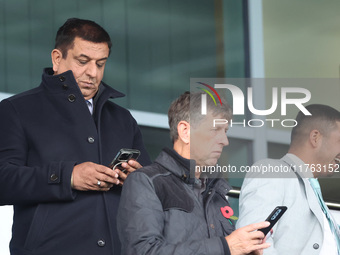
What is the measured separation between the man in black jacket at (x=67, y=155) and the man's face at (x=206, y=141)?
290 mm

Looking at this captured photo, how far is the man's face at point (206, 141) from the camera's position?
7.85 feet

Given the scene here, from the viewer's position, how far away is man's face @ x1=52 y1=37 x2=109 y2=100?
2719mm

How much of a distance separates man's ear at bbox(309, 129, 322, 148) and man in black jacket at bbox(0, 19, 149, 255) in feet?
2.82

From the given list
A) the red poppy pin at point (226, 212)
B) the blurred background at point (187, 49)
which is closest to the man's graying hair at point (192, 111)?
the red poppy pin at point (226, 212)

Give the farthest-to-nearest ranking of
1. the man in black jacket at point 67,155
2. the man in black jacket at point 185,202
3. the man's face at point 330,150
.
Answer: the man's face at point 330,150
the man in black jacket at point 67,155
the man in black jacket at point 185,202

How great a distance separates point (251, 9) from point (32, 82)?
2.48m

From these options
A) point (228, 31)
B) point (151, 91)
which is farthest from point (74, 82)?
point (228, 31)

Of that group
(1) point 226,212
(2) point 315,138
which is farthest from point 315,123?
(1) point 226,212

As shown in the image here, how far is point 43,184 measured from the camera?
2.53m

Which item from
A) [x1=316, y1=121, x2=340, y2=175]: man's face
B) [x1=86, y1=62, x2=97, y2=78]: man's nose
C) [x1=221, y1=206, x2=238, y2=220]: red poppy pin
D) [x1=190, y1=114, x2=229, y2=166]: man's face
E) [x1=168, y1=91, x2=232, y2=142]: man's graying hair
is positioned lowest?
[x1=221, y1=206, x2=238, y2=220]: red poppy pin

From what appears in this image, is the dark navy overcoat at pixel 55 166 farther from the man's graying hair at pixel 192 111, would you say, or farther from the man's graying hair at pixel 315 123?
the man's graying hair at pixel 315 123

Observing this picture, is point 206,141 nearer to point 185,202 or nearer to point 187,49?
point 185,202

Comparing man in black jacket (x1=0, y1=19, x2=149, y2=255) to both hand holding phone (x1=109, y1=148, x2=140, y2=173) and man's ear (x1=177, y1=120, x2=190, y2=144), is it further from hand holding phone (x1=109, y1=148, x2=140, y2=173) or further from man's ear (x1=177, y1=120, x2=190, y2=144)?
man's ear (x1=177, y1=120, x2=190, y2=144)

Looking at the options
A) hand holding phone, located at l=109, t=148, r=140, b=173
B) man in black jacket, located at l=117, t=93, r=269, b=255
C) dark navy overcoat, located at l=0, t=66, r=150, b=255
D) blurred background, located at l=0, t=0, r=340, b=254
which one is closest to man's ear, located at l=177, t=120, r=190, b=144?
man in black jacket, located at l=117, t=93, r=269, b=255
